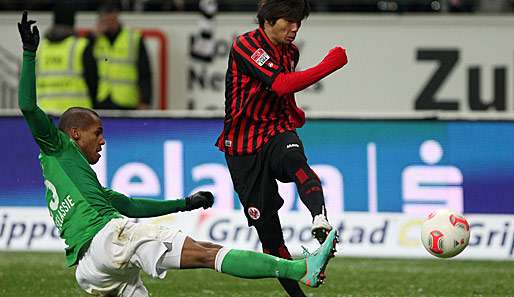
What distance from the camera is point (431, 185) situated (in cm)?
1240

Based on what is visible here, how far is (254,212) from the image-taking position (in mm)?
8508

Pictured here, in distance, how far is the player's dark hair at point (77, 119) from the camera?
24.2 ft

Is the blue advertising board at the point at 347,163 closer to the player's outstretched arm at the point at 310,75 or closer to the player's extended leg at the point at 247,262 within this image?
the player's outstretched arm at the point at 310,75

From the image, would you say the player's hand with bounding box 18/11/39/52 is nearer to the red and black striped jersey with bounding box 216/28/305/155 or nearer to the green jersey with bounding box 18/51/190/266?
the green jersey with bounding box 18/51/190/266

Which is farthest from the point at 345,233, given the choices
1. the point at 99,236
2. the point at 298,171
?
the point at 99,236

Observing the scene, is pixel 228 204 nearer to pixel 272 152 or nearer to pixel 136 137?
pixel 136 137

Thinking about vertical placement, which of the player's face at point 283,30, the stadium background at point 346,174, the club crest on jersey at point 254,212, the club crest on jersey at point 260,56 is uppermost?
the player's face at point 283,30

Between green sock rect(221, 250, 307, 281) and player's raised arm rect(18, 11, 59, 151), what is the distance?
3.97 ft

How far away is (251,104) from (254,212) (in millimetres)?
706

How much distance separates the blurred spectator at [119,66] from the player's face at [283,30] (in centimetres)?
715

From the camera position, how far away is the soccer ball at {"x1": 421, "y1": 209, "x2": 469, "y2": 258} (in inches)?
326

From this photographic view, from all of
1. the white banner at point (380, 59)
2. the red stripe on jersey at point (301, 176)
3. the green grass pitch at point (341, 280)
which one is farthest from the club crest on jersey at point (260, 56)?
the white banner at point (380, 59)

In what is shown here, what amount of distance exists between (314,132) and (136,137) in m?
1.75

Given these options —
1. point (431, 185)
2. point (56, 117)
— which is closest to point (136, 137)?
point (56, 117)
